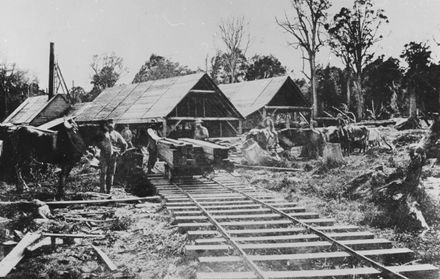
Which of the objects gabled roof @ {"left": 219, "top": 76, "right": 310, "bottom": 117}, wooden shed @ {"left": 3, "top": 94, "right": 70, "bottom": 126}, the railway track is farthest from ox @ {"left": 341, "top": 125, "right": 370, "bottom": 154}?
wooden shed @ {"left": 3, "top": 94, "right": 70, "bottom": 126}

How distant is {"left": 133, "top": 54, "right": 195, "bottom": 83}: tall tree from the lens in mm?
57647

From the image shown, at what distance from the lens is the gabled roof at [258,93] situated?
28219 mm

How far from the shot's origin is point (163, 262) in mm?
5656

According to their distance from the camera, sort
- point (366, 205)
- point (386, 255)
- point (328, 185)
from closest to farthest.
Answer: point (386, 255) → point (366, 205) → point (328, 185)

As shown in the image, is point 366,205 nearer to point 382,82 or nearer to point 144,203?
point 144,203

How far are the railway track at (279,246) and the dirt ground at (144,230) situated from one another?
35 centimetres

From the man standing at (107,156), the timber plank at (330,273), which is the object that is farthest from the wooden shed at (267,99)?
the timber plank at (330,273)

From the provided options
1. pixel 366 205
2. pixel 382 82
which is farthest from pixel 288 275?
pixel 382 82

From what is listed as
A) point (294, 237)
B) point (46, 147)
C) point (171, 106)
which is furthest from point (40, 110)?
point (294, 237)

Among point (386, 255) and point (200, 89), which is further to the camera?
point (200, 89)

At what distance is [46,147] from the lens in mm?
10578

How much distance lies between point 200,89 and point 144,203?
14.2 metres

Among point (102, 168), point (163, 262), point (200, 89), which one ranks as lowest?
point (163, 262)

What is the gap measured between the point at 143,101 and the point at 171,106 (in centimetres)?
342
